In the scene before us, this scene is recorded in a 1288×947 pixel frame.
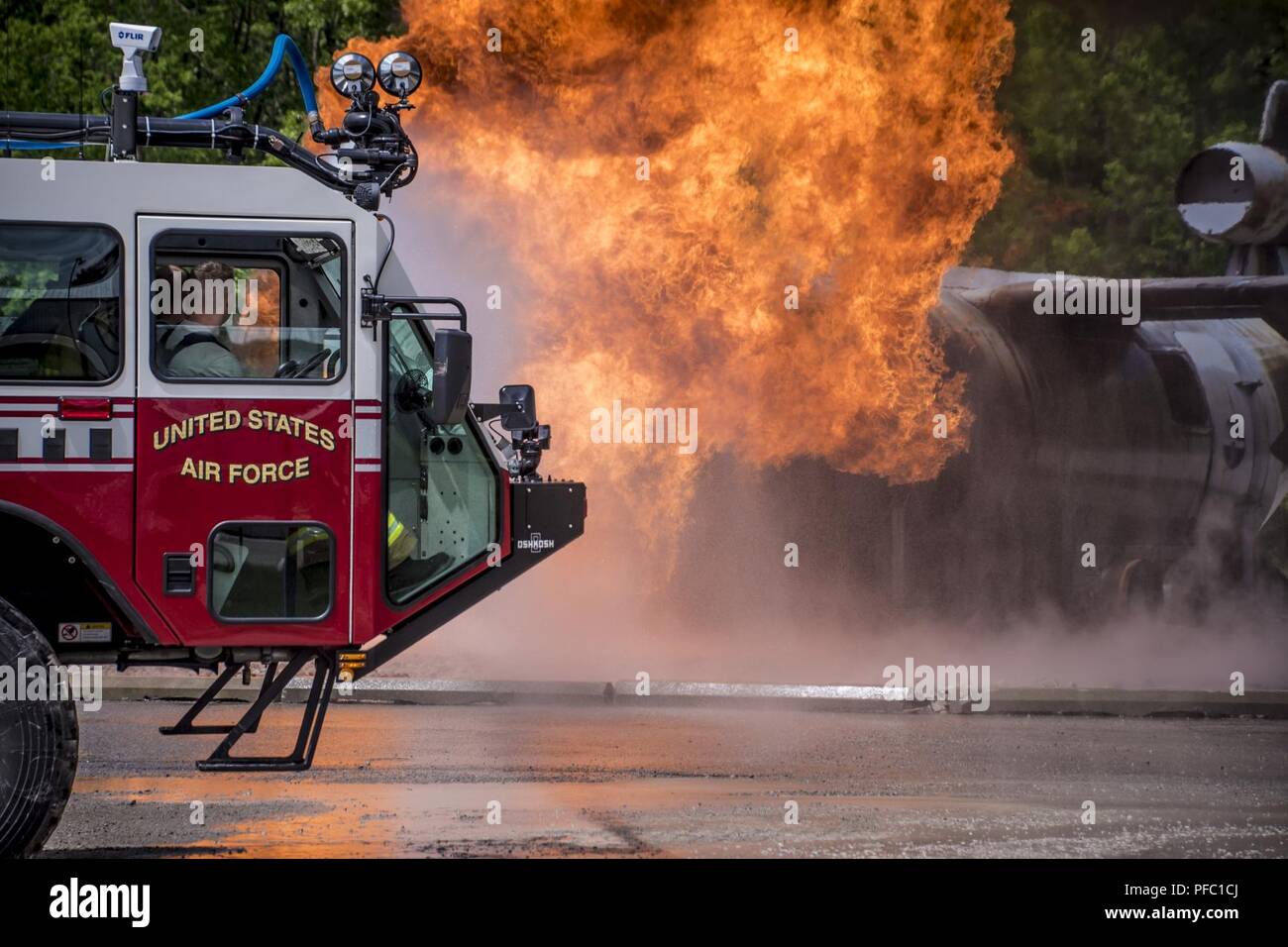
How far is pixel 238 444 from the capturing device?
6805 millimetres

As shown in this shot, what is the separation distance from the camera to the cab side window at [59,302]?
263 inches

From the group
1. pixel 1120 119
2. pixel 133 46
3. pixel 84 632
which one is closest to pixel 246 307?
pixel 133 46

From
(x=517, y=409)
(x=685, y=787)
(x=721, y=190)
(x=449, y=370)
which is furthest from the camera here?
(x=721, y=190)

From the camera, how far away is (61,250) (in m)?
6.74

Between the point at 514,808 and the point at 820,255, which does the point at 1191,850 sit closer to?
the point at 514,808

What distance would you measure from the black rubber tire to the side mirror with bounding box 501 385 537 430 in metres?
2.50

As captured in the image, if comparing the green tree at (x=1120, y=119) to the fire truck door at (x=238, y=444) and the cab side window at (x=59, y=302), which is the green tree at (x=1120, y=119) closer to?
the fire truck door at (x=238, y=444)

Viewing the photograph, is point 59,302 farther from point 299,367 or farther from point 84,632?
point 84,632

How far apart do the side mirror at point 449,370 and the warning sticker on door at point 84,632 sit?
1.85 metres

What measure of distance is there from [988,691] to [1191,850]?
225 inches

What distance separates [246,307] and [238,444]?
2.56 ft

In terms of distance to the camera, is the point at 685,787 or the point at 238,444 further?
the point at 685,787

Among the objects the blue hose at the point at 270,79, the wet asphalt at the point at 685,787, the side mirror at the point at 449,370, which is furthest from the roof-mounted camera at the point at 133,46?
the wet asphalt at the point at 685,787
